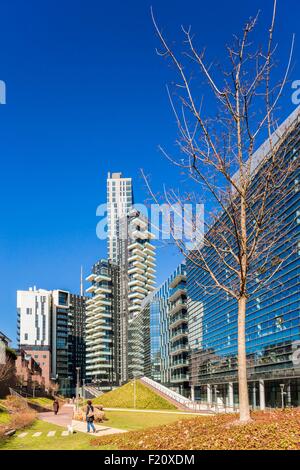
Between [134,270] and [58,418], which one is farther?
[134,270]

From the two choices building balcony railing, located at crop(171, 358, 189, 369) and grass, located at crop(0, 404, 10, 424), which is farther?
building balcony railing, located at crop(171, 358, 189, 369)

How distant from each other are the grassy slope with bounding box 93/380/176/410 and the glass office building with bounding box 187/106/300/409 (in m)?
9.71

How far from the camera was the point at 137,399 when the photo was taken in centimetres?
6588

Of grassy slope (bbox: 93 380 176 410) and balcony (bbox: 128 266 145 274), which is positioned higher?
balcony (bbox: 128 266 145 274)

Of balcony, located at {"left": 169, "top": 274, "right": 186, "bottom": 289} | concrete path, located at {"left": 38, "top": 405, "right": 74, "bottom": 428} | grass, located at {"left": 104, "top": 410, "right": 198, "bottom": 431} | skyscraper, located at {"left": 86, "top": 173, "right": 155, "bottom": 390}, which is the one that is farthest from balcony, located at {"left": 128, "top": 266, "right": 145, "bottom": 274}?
grass, located at {"left": 104, "top": 410, "right": 198, "bottom": 431}

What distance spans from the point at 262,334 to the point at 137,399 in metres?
22.1

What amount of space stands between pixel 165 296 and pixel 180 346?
13.6 m

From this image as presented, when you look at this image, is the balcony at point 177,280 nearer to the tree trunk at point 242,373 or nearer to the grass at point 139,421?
the grass at point 139,421

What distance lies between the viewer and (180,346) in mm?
88750

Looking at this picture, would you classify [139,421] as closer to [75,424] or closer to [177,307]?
[75,424]

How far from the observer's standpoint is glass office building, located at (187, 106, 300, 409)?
44.9 metres

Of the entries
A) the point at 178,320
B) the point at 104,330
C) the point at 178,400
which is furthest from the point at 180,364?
the point at 104,330

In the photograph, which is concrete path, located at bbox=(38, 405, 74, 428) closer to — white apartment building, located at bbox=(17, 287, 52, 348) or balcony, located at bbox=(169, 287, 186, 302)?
balcony, located at bbox=(169, 287, 186, 302)
